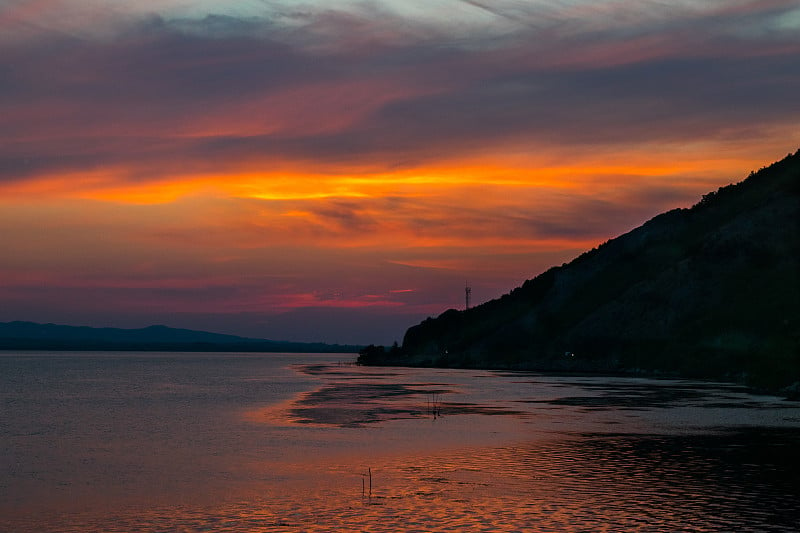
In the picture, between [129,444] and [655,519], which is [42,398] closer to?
[129,444]

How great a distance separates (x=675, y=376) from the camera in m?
177

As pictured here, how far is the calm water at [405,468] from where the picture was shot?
35812 mm

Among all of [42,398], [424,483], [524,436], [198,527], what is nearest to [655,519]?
[424,483]

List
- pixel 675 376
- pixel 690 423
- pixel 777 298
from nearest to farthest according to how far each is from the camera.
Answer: pixel 690 423, pixel 675 376, pixel 777 298

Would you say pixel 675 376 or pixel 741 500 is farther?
pixel 675 376

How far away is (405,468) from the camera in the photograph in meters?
48.8

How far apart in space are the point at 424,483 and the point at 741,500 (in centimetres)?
1374

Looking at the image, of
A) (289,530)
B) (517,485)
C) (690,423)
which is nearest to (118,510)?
Answer: (289,530)

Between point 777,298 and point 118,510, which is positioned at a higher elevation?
point 777,298

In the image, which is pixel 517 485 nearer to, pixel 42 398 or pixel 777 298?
→ pixel 42 398

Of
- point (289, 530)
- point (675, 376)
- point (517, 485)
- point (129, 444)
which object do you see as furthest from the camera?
point (675, 376)

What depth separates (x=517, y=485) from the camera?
43.0m

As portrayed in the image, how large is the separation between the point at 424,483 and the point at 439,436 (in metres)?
20.5

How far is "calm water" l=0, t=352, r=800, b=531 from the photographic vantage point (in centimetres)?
3581
